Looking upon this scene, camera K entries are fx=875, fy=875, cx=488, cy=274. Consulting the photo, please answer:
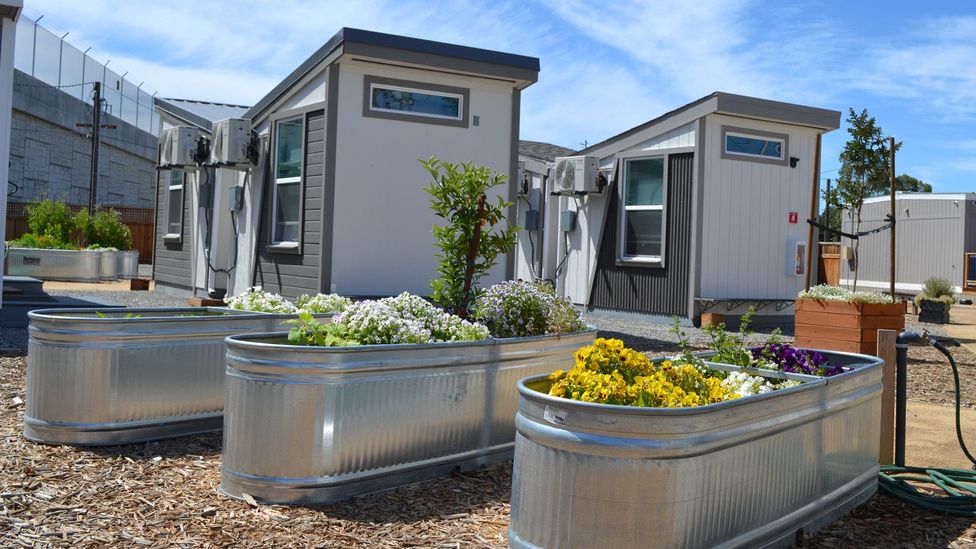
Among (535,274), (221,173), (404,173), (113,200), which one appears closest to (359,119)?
(404,173)

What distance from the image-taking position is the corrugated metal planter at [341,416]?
4.21 metres

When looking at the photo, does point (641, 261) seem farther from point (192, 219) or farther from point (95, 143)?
point (95, 143)

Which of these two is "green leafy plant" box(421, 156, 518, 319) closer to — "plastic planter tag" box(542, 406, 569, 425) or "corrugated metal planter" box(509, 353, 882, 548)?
"corrugated metal planter" box(509, 353, 882, 548)

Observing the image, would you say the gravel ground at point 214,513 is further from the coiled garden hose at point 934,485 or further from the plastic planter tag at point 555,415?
the plastic planter tag at point 555,415

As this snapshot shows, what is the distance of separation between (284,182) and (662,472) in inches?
376

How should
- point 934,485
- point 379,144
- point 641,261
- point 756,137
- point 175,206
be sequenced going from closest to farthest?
point 934,485 → point 379,144 → point 756,137 → point 641,261 → point 175,206

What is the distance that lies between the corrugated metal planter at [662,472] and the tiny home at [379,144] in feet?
23.8

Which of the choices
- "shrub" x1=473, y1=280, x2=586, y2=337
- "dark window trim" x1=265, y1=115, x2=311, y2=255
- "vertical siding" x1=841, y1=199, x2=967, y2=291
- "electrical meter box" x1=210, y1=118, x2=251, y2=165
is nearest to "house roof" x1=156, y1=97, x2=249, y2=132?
"electrical meter box" x1=210, y1=118, x2=251, y2=165

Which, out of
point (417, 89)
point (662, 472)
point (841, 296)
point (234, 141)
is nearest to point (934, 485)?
point (662, 472)

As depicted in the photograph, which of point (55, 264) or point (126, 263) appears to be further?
point (126, 263)

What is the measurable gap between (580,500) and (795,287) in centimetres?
1240

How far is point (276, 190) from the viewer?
12.1m

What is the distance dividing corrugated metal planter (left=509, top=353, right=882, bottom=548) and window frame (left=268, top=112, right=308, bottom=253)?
782 cm

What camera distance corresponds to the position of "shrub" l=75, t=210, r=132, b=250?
21.3 metres
